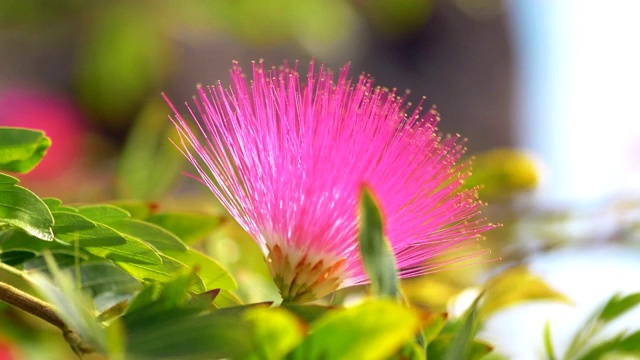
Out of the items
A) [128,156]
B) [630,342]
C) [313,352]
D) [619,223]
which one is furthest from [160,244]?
[619,223]

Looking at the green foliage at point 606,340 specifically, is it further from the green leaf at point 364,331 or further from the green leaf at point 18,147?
the green leaf at point 18,147

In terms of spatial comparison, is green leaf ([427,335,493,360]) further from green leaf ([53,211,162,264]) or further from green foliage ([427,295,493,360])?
green leaf ([53,211,162,264])

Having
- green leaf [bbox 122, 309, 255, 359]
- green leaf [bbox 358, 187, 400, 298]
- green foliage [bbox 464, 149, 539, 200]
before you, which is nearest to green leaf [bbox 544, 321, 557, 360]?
green leaf [bbox 358, 187, 400, 298]

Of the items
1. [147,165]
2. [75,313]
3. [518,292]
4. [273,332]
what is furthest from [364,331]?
[147,165]

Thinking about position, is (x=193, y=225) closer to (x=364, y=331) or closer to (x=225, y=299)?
(x=225, y=299)

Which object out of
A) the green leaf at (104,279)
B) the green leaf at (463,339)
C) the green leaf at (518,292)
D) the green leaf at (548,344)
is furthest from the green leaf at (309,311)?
the green leaf at (518,292)

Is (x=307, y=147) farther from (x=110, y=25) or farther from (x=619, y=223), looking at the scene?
(x=110, y=25)
